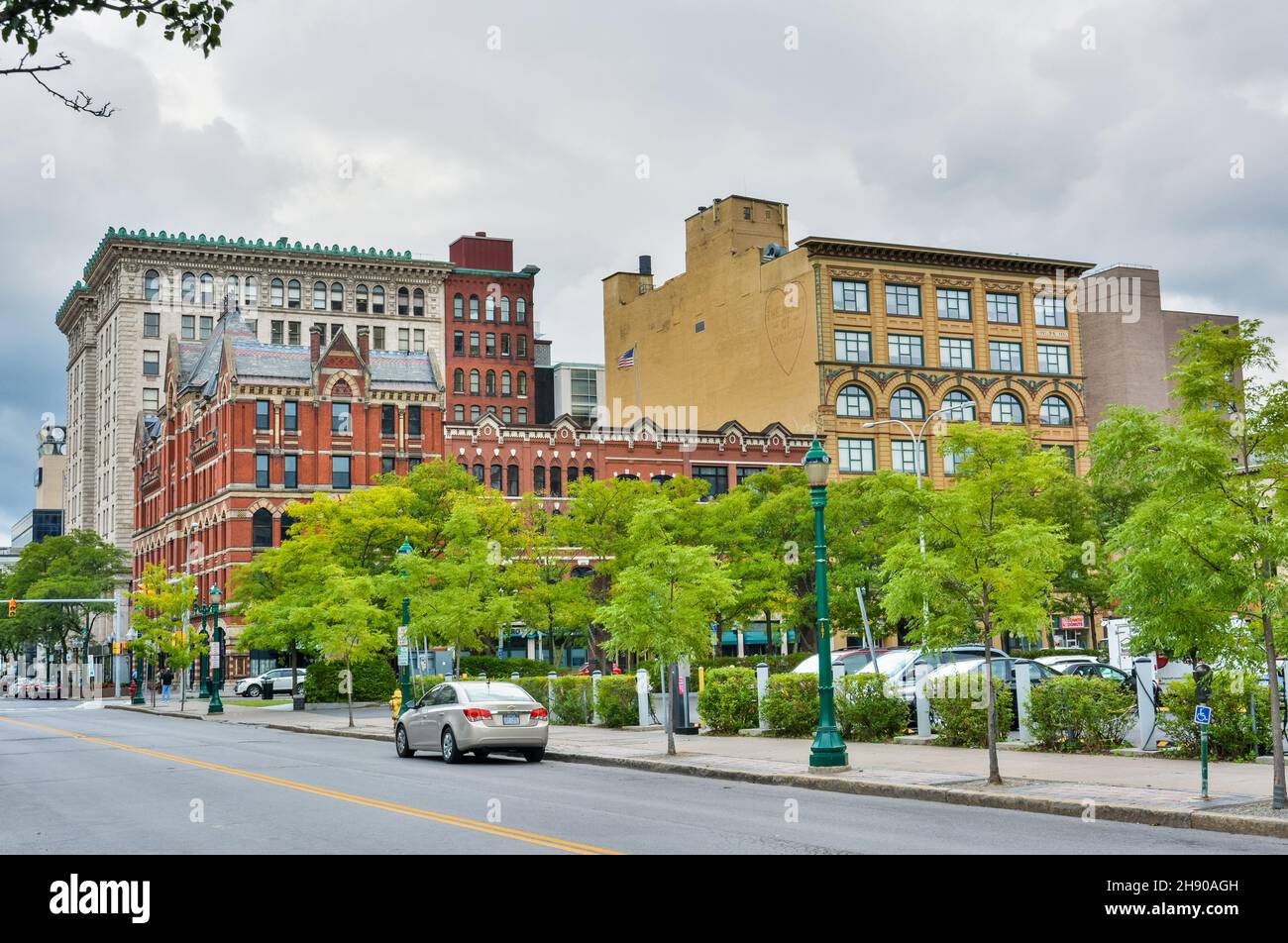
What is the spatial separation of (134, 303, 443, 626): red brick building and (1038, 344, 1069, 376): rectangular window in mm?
37688

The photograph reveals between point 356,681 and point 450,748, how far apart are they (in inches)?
1214

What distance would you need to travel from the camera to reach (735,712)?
29.3 metres

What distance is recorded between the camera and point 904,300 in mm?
80188

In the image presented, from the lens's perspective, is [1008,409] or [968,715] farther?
[1008,409]

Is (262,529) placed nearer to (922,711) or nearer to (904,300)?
(904,300)

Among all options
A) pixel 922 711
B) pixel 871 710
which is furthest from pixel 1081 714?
pixel 871 710

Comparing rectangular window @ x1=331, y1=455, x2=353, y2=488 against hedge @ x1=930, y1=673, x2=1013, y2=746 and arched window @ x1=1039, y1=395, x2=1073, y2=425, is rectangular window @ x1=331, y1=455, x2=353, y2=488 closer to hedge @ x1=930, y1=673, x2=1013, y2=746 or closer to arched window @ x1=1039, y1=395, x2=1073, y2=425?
arched window @ x1=1039, y1=395, x2=1073, y2=425

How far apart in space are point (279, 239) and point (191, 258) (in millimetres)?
7925

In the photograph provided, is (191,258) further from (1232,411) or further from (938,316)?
(1232,411)

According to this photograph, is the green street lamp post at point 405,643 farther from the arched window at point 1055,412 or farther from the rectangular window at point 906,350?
the arched window at point 1055,412

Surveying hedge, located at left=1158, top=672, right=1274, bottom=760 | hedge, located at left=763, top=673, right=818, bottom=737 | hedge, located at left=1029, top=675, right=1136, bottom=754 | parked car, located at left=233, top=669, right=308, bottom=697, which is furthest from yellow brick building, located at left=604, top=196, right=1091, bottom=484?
hedge, located at left=1158, top=672, right=1274, bottom=760

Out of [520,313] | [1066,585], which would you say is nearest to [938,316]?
[1066,585]

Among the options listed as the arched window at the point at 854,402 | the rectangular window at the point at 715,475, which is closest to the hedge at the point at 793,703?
the rectangular window at the point at 715,475

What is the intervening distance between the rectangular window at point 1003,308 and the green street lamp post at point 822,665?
6348 cm
